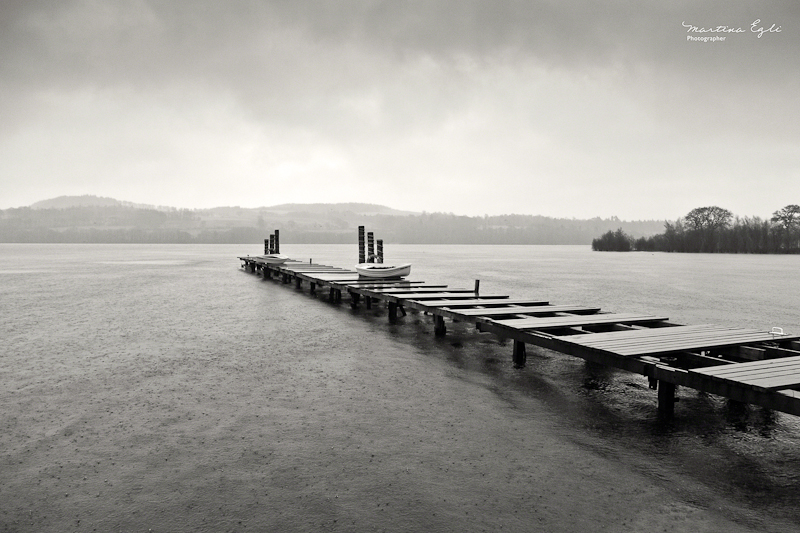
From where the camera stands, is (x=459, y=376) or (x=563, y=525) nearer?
(x=563, y=525)

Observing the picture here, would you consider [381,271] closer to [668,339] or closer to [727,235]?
[668,339]

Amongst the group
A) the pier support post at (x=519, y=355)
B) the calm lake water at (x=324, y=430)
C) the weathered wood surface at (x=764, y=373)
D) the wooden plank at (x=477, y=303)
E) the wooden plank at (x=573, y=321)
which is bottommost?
the calm lake water at (x=324, y=430)

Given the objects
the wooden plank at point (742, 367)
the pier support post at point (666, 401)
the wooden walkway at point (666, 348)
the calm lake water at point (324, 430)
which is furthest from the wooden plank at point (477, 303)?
→ the wooden plank at point (742, 367)

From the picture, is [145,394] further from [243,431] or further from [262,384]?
[243,431]

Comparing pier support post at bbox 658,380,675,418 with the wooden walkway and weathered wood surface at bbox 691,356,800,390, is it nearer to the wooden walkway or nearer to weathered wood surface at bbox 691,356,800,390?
the wooden walkway

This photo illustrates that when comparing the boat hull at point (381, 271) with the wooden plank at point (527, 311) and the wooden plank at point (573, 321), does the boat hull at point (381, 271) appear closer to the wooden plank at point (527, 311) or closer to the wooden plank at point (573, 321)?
the wooden plank at point (527, 311)

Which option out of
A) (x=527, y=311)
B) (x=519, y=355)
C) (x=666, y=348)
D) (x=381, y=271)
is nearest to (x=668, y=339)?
(x=666, y=348)

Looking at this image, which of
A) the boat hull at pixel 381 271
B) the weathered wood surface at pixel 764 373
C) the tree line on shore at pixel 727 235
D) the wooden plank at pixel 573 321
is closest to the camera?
the weathered wood surface at pixel 764 373

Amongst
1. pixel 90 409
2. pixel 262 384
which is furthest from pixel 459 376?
pixel 90 409

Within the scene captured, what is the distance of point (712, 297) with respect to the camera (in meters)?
28.9

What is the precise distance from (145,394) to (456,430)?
538 centimetres

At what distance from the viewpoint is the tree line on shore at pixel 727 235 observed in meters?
103

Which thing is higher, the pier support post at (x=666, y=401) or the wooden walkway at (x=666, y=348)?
the wooden walkway at (x=666, y=348)

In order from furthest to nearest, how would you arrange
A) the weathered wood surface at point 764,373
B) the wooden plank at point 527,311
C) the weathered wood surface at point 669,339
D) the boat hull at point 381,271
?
the boat hull at point 381,271, the wooden plank at point 527,311, the weathered wood surface at point 669,339, the weathered wood surface at point 764,373
